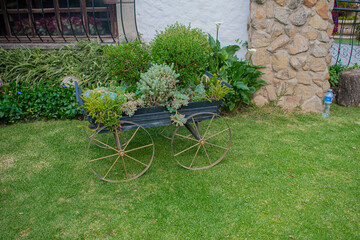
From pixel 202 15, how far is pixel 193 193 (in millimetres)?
3339

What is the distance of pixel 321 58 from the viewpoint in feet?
14.3

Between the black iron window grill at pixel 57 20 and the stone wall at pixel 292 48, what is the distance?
2.56m

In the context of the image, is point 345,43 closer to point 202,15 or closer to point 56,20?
point 202,15

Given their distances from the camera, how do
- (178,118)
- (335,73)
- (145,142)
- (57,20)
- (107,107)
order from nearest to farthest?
1. (107,107)
2. (178,118)
3. (145,142)
4. (57,20)
5. (335,73)

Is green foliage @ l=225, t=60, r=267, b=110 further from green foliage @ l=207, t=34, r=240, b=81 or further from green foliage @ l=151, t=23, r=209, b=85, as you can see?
green foliage @ l=151, t=23, r=209, b=85

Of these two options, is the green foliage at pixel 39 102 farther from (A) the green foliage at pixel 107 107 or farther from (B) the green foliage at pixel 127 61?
(A) the green foliage at pixel 107 107

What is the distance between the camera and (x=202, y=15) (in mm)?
4750

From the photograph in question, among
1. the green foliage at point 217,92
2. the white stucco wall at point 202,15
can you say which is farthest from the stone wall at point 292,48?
the green foliage at point 217,92

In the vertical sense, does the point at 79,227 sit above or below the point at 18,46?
below

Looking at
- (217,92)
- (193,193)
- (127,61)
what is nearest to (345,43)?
(217,92)

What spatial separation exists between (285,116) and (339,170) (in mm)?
1543

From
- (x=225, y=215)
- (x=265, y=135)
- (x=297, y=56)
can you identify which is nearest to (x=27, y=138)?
(x=225, y=215)

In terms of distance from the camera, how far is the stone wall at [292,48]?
4.20 meters

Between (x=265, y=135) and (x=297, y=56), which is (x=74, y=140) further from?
(x=297, y=56)
